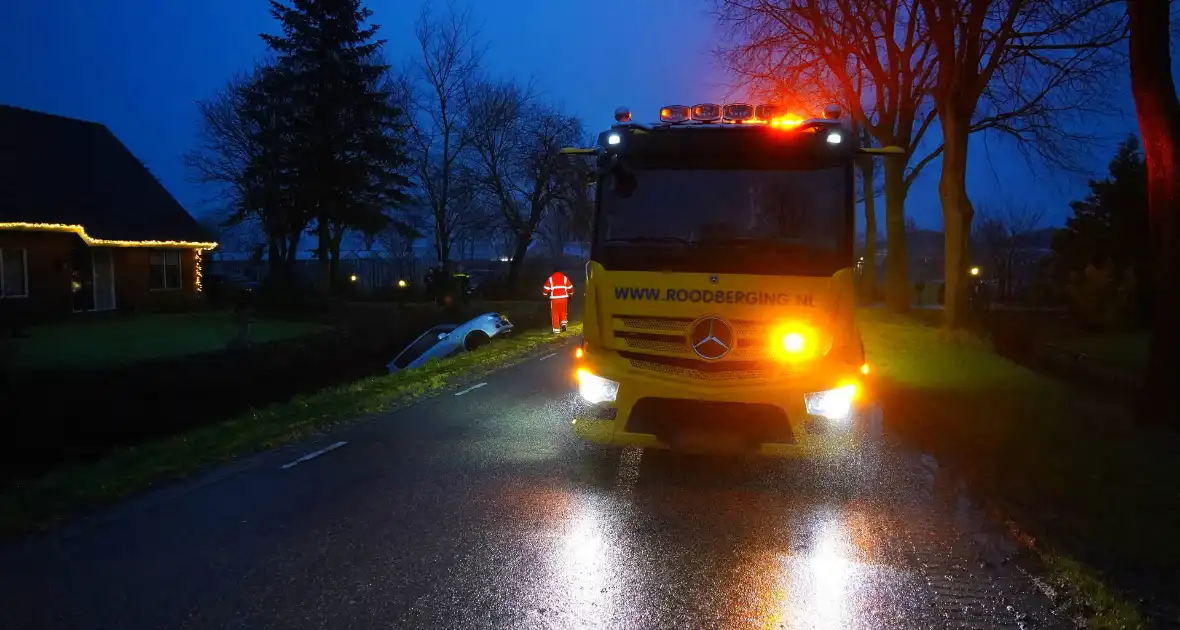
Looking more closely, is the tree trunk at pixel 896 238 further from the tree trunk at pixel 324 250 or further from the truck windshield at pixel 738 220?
the tree trunk at pixel 324 250

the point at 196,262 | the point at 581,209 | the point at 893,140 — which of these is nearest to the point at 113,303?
the point at 196,262

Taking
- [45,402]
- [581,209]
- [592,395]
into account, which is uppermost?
[581,209]

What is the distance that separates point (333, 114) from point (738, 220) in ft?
96.8

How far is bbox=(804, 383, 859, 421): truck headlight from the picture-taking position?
682 cm

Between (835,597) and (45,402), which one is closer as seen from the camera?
(835,597)

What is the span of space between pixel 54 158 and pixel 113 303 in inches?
193

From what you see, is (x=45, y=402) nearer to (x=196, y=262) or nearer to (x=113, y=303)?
(x=113, y=303)

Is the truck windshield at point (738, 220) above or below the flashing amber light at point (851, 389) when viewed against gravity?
above

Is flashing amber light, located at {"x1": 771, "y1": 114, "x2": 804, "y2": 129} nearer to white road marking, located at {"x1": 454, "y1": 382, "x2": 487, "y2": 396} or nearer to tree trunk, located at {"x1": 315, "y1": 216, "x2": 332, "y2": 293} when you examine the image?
white road marking, located at {"x1": 454, "y1": 382, "x2": 487, "y2": 396}

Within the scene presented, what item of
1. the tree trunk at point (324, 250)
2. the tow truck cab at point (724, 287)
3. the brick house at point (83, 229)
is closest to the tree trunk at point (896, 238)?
the tow truck cab at point (724, 287)

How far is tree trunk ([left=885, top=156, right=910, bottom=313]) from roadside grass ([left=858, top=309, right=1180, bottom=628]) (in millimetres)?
12586

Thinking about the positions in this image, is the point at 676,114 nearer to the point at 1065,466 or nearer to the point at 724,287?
the point at 724,287

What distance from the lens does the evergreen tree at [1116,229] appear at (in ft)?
83.9

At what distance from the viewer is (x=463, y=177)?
41.7 metres
